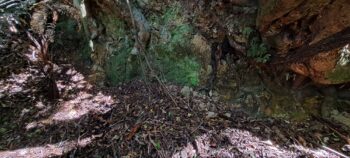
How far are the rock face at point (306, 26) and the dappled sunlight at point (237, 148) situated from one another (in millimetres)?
772

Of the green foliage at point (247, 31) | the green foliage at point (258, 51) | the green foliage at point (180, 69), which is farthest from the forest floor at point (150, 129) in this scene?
the green foliage at point (247, 31)

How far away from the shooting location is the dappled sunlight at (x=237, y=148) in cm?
245

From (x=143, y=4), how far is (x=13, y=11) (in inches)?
68.8

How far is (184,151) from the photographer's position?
8.41 feet

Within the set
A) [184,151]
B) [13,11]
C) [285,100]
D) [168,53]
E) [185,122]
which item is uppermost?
[13,11]

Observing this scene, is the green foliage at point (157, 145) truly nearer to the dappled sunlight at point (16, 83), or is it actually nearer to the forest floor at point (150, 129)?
the forest floor at point (150, 129)

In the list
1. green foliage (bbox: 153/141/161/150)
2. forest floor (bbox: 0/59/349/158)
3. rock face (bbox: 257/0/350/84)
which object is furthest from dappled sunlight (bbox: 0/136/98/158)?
rock face (bbox: 257/0/350/84)

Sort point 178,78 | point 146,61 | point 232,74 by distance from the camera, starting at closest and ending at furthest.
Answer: point 232,74
point 178,78
point 146,61

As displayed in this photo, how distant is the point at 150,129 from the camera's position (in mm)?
2842

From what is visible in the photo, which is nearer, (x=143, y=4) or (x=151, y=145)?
(x=151, y=145)

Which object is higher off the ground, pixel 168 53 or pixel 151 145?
pixel 168 53

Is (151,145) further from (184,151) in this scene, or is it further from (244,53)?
(244,53)

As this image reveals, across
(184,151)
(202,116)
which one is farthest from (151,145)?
Answer: (202,116)

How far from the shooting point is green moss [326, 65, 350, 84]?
2516 millimetres
